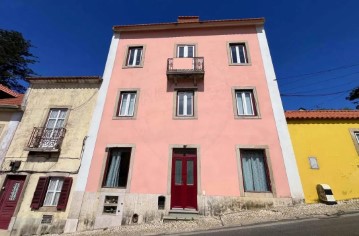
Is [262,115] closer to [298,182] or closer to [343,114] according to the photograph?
[298,182]

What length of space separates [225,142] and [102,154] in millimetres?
5857

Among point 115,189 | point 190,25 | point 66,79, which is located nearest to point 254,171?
point 115,189

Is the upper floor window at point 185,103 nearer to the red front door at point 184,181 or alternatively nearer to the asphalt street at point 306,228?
the red front door at point 184,181

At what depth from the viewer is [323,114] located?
1013 cm

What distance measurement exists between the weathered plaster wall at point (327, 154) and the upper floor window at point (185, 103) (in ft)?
16.6

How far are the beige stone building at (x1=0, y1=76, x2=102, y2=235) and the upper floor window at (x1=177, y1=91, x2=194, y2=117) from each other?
184 inches

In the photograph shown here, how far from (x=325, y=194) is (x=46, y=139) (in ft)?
A: 42.3

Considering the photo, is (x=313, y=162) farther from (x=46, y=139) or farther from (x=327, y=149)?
(x=46, y=139)

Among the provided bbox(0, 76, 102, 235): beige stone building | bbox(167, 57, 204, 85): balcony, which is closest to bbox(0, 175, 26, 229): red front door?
bbox(0, 76, 102, 235): beige stone building

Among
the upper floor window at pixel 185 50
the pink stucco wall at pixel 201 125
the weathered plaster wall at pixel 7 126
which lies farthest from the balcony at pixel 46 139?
the upper floor window at pixel 185 50

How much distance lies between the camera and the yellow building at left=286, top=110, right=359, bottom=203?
8672 mm

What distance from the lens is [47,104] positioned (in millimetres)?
11078

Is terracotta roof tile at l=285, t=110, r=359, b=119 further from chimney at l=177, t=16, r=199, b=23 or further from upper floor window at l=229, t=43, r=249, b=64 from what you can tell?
chimney at l=177, t=16, r=199, b=23

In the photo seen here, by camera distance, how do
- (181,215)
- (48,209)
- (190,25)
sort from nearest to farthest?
(181,215) → (48,209) → (190,25)
